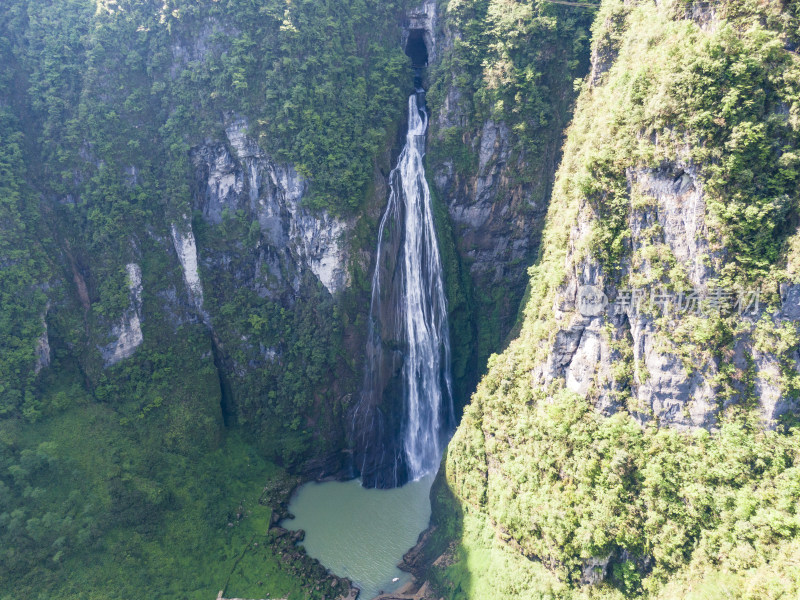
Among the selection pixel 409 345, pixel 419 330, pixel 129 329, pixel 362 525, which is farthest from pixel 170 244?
pixel 362 525

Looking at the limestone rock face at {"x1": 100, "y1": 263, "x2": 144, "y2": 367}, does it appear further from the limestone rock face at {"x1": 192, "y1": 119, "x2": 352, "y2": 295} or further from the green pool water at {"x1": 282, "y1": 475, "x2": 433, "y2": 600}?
the green pool water at {"x1": 282, "y1": 475, "x2": 433, "y2": 600}

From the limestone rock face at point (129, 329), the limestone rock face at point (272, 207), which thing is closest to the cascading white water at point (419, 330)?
the limestone rock face at point (272, 207)

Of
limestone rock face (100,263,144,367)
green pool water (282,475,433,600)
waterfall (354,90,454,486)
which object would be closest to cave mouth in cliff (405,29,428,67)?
waterfall (354,90,454,486)

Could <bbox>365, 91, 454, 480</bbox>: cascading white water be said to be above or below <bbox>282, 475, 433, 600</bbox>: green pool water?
above

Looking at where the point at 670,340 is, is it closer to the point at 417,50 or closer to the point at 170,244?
the point at 170,244

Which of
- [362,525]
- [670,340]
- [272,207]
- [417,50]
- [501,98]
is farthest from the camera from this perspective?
[417,50]

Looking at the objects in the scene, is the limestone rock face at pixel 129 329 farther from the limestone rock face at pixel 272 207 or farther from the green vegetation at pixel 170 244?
the limestone rock face at pixel 272 207
